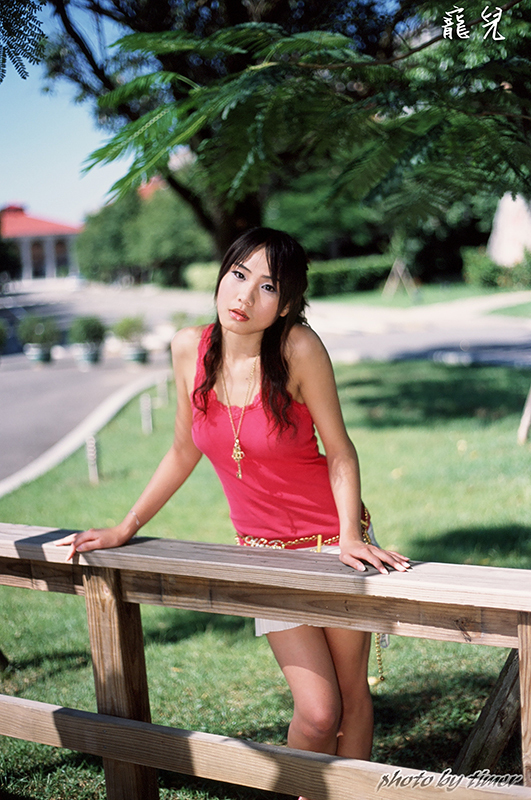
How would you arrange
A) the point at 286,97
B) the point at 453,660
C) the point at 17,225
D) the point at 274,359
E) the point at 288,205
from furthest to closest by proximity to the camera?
the point at 17,225
the point at 288,205
the point at 453,660
the point at 286,97
the point at 274,359

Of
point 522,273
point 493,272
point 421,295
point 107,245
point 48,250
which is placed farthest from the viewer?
point 48,250

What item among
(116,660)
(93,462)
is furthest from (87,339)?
(116,660)

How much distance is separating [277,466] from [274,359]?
36 centimetres

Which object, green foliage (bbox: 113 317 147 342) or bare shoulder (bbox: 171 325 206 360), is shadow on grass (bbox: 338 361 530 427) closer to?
green foliage (bbox: 113 317 147 342)

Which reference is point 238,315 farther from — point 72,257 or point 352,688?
point 72,257

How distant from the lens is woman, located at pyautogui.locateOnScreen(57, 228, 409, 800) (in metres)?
2.52

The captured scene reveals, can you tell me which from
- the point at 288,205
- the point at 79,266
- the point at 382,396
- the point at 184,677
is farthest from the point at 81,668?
the point at 79,266

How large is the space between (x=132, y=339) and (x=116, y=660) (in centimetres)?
1950

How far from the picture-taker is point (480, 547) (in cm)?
609

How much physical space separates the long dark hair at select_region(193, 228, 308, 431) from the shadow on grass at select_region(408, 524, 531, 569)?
139 inches

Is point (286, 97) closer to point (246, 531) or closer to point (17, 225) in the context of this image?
point (246, 531)

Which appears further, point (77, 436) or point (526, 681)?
point (77, 436)

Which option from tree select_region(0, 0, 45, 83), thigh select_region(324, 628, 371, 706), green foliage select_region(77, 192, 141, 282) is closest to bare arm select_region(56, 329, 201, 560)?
thigh select_region(324, 628, 371, 706)

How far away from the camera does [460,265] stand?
140 ft
